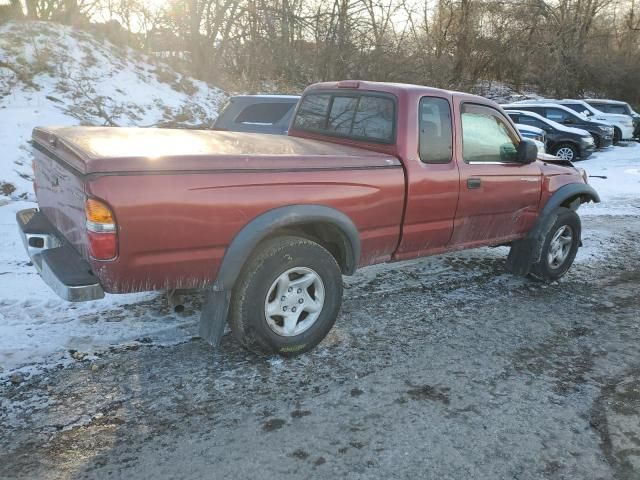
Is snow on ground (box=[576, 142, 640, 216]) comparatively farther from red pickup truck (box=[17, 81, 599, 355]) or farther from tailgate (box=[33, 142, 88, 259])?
tailgate (box=[33, 142, 88, 259])

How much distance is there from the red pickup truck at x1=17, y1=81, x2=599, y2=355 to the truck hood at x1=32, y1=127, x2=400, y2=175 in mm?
11

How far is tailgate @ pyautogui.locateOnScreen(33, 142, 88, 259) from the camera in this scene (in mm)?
2998

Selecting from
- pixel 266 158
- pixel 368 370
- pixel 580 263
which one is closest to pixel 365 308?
pixel 368 370

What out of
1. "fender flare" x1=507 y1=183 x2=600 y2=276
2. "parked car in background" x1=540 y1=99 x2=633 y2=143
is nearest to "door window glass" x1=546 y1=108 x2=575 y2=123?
"parked car in background" x1=540 y1=99 x2=633 y2=143

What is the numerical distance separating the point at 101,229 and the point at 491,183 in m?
3.30

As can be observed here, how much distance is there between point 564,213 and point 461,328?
2063 millimetres

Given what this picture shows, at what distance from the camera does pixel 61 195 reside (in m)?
3.32

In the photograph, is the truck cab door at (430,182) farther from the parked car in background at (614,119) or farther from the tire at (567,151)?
the parked car in background at (614,119)

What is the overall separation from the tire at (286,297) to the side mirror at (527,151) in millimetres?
2263

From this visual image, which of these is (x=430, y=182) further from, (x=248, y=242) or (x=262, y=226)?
(x=248, y=242)

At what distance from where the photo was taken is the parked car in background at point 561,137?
15781 mm

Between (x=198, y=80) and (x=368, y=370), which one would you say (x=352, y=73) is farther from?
(x=368, y=370)

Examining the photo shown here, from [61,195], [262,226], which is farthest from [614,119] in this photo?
[61,195]

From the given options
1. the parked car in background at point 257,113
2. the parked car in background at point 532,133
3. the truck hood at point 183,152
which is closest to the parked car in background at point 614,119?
the parked car in background at point 532,133
